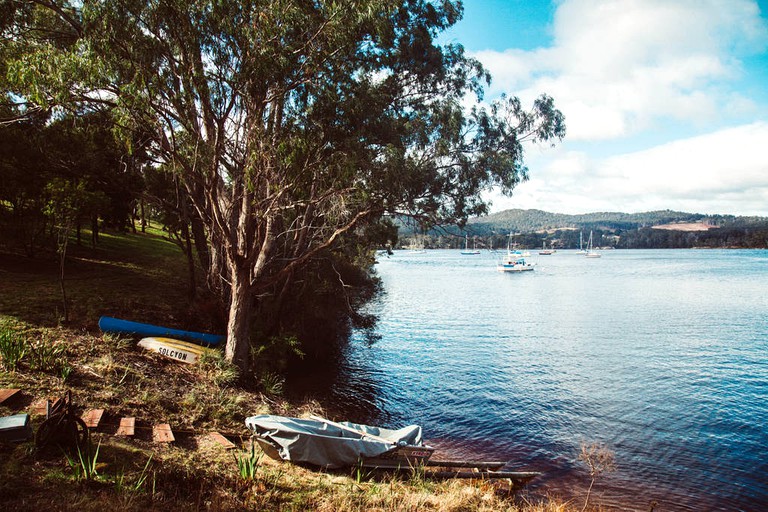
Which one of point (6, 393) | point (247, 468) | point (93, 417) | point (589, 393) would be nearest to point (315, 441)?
point (247, 468)

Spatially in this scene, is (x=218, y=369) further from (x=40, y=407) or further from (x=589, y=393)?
(x=589, y=393)

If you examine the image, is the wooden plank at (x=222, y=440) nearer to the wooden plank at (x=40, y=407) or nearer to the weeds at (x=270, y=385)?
the wooden plank at (x=40, y=407)

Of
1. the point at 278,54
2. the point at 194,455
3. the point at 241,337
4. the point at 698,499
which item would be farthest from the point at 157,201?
the point at 698,499

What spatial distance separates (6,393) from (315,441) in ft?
19.0

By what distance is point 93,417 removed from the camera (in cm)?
852

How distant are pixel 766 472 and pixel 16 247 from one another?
28.4m

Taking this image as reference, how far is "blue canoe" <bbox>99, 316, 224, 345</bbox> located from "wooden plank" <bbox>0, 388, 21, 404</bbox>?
209 inches

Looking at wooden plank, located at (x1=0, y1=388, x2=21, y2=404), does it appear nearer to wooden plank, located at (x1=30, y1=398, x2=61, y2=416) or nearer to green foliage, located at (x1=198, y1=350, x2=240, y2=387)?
wooden plank, located at (x1=30, y1=398, x2=61, y2=416)

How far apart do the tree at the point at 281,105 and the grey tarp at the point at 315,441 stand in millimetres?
5157

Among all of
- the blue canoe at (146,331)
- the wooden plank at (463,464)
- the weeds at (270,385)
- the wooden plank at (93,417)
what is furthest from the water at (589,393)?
the wooden plank at (93,417)

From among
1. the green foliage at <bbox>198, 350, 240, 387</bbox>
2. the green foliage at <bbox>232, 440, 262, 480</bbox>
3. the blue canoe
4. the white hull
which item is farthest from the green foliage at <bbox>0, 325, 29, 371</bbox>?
the green foliage at <bbox>232, 440, 262, 480</bbox>

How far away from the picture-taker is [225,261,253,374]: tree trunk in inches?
539

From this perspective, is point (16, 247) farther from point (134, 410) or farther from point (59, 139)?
point (134, 410)

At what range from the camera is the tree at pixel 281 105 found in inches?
424
